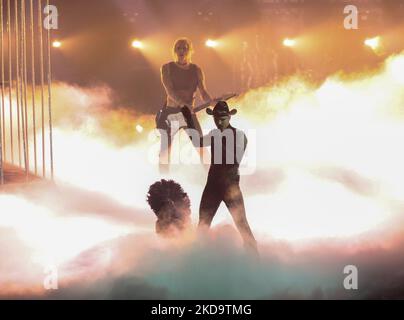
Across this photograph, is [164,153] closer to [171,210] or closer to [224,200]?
[171,210]

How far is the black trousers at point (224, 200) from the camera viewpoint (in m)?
5.72

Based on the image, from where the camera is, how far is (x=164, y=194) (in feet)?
20.1

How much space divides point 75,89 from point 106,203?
2622mm

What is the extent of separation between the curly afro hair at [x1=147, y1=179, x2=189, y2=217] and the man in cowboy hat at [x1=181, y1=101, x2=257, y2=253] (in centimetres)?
43

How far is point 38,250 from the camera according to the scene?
615 centimetres

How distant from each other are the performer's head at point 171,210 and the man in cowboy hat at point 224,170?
1.11ft

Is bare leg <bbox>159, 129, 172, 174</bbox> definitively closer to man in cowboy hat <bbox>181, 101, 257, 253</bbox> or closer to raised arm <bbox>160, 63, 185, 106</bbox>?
raised arm <bbox>160, 63, 185, 106</bbox>

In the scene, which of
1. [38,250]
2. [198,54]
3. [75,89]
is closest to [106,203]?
[38,250]

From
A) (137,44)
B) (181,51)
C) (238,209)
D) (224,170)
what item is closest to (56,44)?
(137,44)

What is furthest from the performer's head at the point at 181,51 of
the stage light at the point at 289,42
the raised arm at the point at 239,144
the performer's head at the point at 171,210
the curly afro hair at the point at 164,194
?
the stage light at the point at 289,42

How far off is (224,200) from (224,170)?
1.04 feet

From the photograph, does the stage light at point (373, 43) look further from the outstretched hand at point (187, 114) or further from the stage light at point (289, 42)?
the outstretched hand at point (187, 114)

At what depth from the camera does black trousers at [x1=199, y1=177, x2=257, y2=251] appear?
572 cm
